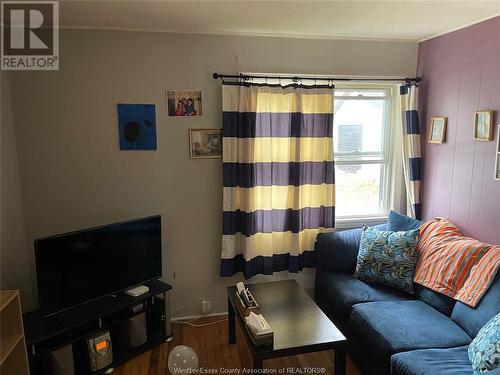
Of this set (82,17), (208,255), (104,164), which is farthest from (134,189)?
(82,17)

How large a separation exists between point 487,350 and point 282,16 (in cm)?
234

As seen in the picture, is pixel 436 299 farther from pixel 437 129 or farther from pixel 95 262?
pixel 95 262

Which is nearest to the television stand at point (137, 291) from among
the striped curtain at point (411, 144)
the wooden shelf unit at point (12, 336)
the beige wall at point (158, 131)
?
the beige wall at point (158, 131)

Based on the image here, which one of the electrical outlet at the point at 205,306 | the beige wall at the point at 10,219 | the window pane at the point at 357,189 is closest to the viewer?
the beige wall at the point at 10,219

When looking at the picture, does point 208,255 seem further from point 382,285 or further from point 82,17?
point 82,17

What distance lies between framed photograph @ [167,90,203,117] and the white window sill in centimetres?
168

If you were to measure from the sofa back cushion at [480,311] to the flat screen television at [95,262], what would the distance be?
2202 mm

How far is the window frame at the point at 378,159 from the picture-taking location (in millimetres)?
3345

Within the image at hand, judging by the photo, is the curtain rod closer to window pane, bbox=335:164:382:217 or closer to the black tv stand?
window pane, bbox=335:164:382:217

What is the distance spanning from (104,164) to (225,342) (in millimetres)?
1729

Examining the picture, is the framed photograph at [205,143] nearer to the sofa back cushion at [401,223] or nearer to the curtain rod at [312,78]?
the curtain rod at [312,78]

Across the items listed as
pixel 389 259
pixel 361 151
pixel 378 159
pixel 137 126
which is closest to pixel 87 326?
pixel 137 126

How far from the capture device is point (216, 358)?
2.64 metres

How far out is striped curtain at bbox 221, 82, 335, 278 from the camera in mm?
2924
